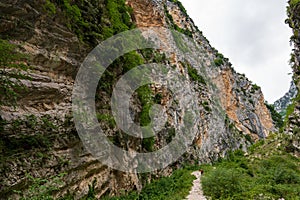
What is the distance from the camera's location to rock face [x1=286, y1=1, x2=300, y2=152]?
21.0m

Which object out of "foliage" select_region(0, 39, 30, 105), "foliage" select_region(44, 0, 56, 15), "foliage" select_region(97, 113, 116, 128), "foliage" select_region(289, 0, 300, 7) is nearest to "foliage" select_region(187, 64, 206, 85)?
"foliage" select_region(289, 0, 300, 7)

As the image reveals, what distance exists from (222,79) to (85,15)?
4036 centimetres

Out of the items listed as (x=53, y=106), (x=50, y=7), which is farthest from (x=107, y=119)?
(x=50, y=7)

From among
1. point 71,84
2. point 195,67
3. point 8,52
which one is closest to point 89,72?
point 71,84

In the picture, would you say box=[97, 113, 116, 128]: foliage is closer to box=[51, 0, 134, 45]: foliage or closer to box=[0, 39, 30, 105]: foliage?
box=[51, 0, 134, 45]: foliage

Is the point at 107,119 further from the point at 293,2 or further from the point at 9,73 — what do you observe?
the point at 293,2

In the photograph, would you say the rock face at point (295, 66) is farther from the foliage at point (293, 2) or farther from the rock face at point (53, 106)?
the rock face at point (53, 106)

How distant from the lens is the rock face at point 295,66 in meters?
21.0

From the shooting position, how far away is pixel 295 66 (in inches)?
977

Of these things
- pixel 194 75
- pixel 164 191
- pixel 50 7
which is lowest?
pixel 164 191

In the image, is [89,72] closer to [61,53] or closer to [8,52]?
[61,53]

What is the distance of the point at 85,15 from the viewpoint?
457 inches

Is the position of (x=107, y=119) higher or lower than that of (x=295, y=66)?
lower

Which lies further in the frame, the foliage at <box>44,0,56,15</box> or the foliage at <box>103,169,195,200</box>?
the foliage at <box>103,169,195,200</box>
